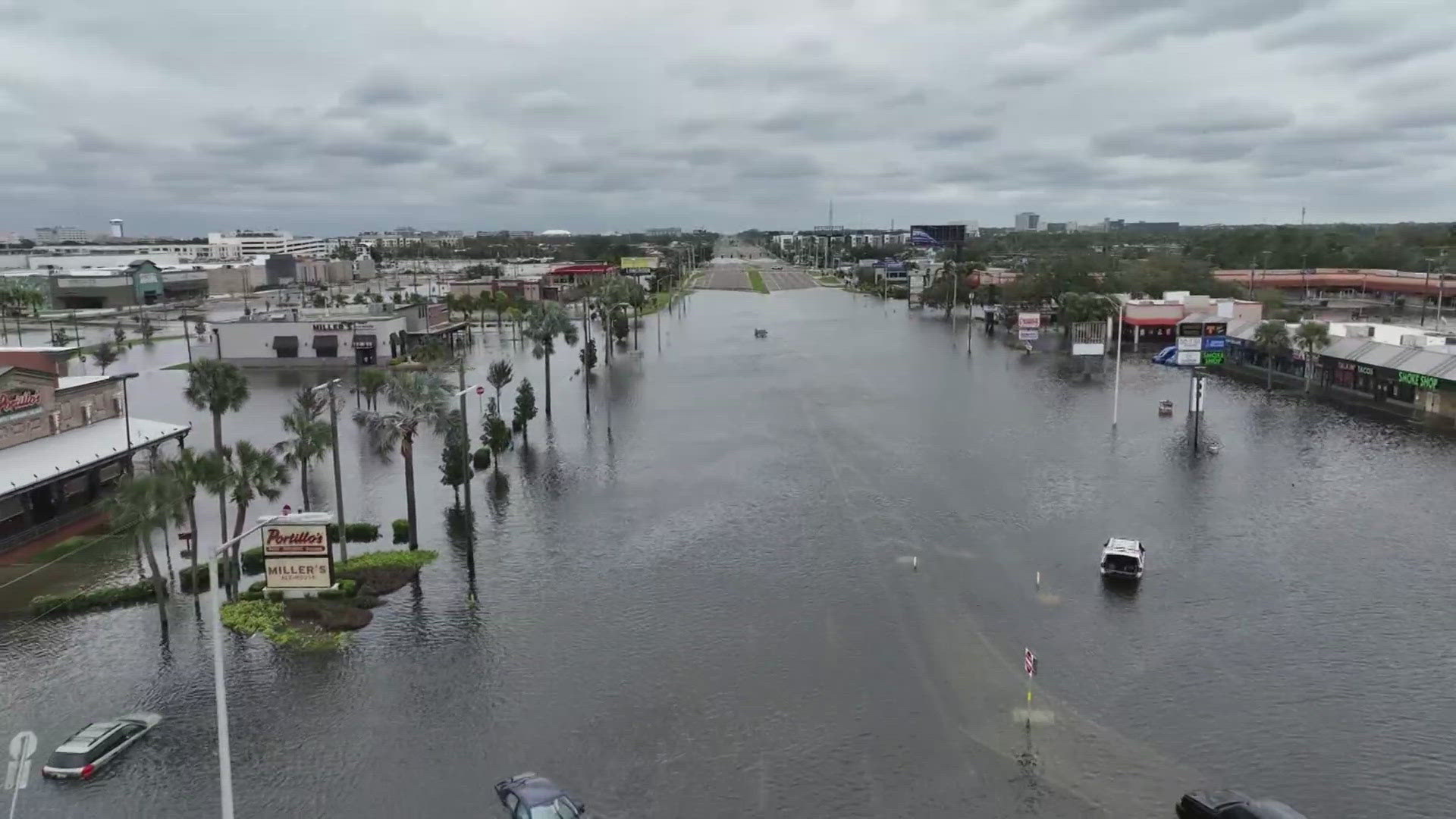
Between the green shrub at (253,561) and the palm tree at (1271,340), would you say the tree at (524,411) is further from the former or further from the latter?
the palm tree at (1271,340)

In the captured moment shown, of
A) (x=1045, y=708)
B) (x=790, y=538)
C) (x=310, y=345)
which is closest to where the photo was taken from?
(x=1045, y=708)

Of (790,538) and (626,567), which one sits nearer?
(626,567)

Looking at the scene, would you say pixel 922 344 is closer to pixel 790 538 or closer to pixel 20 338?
pixel 790 538

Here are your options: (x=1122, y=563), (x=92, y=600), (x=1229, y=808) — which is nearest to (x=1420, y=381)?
(x=1122, y=563)

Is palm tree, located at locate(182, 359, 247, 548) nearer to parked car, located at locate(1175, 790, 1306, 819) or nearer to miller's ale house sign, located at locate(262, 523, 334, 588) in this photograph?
miller's ale house sign, located at locate(262, 523, 334, 588)

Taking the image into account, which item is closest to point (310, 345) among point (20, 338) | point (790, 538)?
point (20, 338)

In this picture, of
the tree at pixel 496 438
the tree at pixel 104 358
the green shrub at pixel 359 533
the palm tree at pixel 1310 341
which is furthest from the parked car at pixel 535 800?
the tree at pixel 104 358

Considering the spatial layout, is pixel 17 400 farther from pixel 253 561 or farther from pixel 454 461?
pixel 454 461
